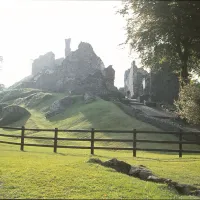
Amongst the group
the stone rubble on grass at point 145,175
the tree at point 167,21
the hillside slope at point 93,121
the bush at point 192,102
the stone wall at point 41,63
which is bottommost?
the stone rubble on grass at point 145,175

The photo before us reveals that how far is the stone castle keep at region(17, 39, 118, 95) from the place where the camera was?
5791 cm

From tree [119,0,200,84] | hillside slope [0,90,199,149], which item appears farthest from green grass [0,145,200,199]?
hillside slope [0,90,199,149]

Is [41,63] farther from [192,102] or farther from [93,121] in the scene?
[192,102]

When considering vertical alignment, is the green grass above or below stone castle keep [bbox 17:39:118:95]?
below

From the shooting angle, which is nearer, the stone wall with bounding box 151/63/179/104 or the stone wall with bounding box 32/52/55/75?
the stone wall with bounding box 151/63/179/104

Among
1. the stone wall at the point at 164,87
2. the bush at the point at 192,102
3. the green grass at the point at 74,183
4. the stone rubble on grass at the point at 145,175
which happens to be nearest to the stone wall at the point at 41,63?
the stone wall at the point at 164,87

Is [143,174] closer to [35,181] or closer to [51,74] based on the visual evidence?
[35,181]

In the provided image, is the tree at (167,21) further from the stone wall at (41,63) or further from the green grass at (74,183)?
the stone wall at (41,63)

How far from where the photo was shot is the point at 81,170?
1102 cm

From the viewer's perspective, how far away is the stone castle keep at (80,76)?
190 feet

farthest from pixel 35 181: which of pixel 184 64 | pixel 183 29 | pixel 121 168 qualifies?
pixel 184 64

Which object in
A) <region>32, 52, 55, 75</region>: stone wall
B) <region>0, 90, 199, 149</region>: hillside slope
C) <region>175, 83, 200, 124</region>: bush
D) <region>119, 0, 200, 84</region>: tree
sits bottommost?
<region>0, 90, 199, 149</region>: hillside slope

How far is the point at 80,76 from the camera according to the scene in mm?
68062

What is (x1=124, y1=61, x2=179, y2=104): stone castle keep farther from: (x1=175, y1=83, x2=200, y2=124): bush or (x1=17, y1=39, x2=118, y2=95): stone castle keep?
(x1=175, y1=83, x2=200, y2=124): bush
